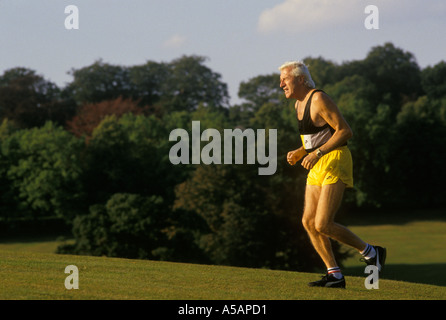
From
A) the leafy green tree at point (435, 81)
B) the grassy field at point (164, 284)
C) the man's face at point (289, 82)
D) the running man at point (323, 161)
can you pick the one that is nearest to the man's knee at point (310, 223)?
the running man at point (323, 161)

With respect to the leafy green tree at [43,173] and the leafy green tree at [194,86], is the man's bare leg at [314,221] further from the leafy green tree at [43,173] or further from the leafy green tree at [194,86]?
the leafy green tree at [194,86]

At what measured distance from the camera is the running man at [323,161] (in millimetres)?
8977

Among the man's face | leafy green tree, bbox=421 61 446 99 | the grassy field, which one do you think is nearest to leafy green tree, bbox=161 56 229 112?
leafy green tree, bbox=421 61 446 99

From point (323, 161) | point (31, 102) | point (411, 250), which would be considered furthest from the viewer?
point (31, 102)

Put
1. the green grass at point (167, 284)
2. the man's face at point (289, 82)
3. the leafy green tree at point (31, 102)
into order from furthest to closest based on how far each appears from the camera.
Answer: the leafy green tree at point (31, 102) < the man's face at point (289, 82) < the green grass at point (167, 284)

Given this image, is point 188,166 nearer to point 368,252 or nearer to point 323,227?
point 368,252

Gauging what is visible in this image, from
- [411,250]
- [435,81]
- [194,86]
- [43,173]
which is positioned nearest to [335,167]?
[411,250]

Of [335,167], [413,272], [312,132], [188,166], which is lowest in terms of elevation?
[413,272]

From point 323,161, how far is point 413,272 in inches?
1769

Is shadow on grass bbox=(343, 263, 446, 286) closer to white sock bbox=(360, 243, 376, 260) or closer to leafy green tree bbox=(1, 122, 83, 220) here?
leafy green tree bbox=(1, 122, 83, 220)

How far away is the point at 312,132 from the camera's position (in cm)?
933

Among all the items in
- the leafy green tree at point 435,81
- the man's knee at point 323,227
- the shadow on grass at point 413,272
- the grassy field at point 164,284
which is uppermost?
the leafy green tree at point 435,81

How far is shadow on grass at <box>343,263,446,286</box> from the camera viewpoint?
1847 inches
